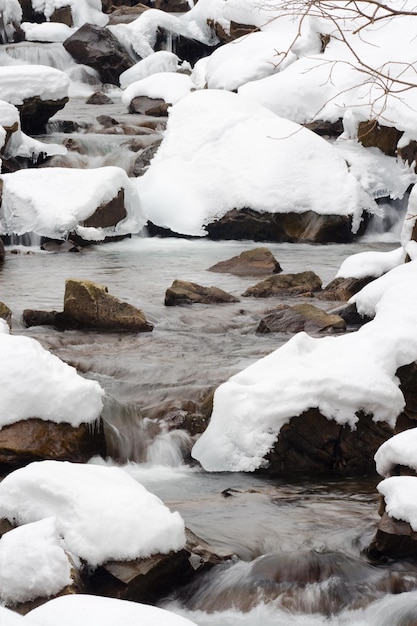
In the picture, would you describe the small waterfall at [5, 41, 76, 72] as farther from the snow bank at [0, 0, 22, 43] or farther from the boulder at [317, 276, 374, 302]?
the boulder at [317, 276, 374, 302]

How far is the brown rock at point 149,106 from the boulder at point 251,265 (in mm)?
6900

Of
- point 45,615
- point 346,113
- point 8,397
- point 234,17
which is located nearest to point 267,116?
point 346,113

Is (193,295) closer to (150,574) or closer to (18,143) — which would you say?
(150,574)

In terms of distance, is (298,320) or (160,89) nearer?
(298,320)

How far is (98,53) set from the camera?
21.2m

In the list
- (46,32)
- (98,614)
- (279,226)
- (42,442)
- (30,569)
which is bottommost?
(279,226)

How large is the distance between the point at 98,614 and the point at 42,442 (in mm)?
2830

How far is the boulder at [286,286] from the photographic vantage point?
960 centimetres

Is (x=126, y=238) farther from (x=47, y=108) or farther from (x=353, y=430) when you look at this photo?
(x=353, y=430)

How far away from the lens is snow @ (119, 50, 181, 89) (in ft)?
68.6

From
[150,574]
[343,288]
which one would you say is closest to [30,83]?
[343,288]

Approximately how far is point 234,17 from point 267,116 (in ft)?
21.1

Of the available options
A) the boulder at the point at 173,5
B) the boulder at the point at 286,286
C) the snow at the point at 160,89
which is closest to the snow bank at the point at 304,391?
the boulder at the point at 286,286

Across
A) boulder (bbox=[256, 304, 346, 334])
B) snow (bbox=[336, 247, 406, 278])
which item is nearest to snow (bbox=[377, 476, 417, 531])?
boulder (bbox=[256, 304, 346, 334])
